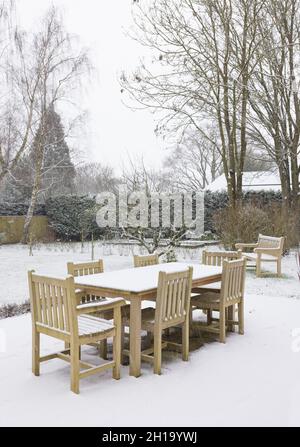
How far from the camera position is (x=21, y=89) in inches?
539

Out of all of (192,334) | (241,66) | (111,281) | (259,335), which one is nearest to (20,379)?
(111,281)

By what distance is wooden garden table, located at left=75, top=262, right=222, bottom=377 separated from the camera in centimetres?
356

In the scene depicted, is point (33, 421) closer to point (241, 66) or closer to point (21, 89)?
point (241, 66)

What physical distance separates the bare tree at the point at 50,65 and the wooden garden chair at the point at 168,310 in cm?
1166

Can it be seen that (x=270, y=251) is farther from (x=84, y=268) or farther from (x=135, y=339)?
(x=135, y=339)

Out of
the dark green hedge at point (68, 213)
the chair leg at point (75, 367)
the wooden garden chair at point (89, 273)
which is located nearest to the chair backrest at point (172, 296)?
the wooden garden chair at point (89, 273)

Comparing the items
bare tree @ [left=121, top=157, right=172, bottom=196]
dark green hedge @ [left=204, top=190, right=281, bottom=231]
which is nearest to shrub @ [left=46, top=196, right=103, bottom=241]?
dark green hedge @ [left=204, top=190, right=281, bottom=231]

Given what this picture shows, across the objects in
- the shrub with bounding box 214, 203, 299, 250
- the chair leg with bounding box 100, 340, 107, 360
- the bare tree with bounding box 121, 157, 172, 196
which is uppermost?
the bare tree with bounding box 121, 157, 172, 196

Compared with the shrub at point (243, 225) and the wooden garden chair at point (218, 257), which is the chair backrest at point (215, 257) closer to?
the wooden garden chair at point (218, 257)

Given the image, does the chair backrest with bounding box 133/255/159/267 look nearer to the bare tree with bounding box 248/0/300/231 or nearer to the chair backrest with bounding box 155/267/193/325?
the chair backrest with bounding box 155/267/193/325

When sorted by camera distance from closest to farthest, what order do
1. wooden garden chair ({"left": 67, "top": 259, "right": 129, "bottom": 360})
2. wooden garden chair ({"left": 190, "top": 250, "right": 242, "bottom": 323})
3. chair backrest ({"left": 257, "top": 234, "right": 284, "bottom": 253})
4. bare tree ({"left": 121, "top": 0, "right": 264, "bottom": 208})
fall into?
wooden garden chair ({"left": 67, "top": 259, "right": 129, "bottom": 360})
wooden garden chair ({"left": 190, "top": 250, "right": 242, "bottom": 323})
chair backrest ({"left": 257, "top": 234, "right": 284, "bottom": 253})
bare tree ({"left": 121, "top": 0, "right": 264, "bottom": 208})

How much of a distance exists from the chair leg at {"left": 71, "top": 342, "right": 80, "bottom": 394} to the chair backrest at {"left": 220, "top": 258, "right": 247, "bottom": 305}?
179cm

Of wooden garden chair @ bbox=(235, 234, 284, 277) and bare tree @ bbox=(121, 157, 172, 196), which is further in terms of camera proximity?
bare tree @ bbox=(121, 157, 172, 196)

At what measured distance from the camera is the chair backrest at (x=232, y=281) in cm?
437
